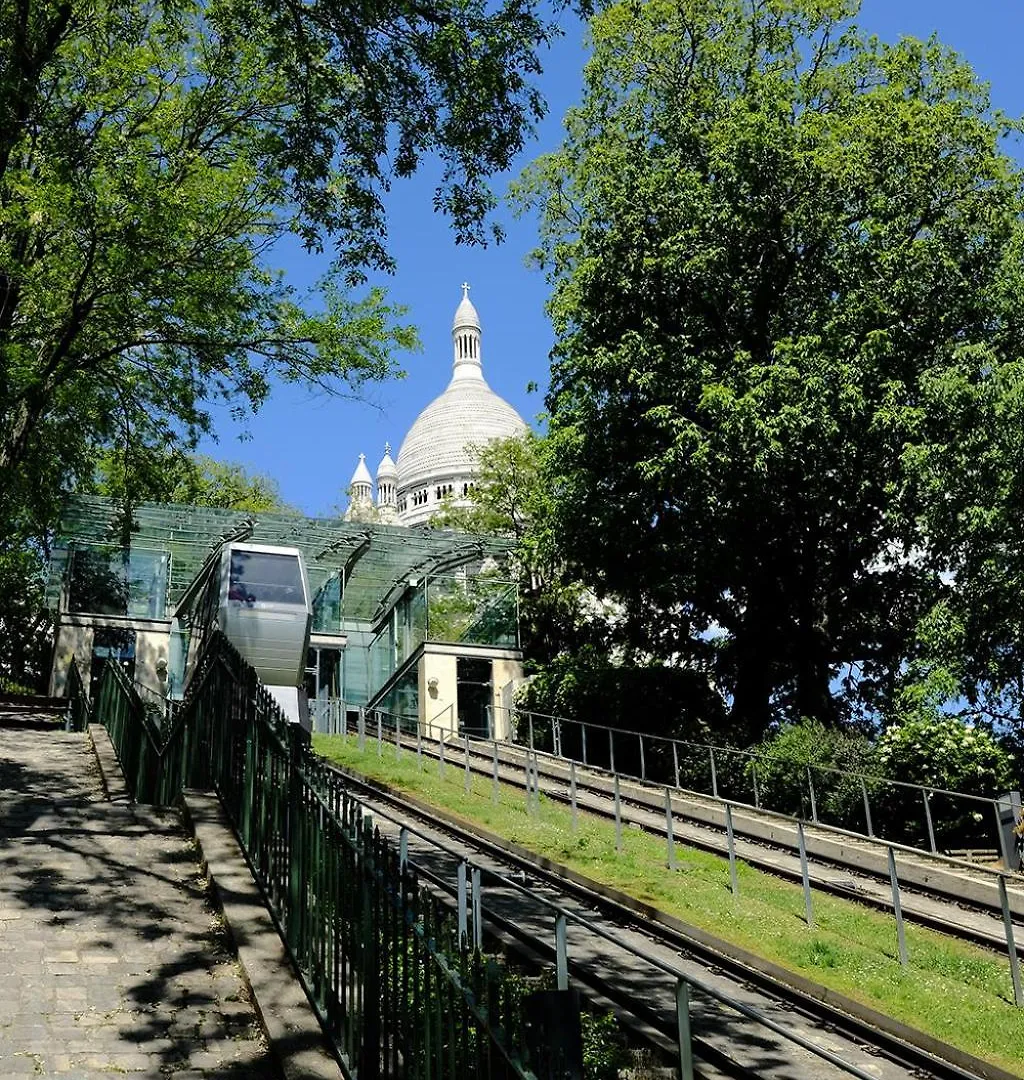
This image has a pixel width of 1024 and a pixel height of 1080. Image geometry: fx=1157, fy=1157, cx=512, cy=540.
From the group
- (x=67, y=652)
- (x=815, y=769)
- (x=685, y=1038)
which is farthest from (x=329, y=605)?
(x=685, y=1038)

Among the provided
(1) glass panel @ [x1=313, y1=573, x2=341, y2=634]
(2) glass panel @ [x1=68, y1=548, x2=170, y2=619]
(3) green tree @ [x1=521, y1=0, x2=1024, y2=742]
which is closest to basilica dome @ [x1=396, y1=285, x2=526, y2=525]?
(1) glass panel @ [x1=313, y1=573, x2=341, y2=634]

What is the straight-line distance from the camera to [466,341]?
13338 centimetres


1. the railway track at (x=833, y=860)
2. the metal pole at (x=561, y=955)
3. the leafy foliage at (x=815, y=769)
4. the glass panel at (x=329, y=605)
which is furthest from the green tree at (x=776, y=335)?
the metal pole at (x=561, y=955)

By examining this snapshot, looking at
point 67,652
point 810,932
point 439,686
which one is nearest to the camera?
point 810,932

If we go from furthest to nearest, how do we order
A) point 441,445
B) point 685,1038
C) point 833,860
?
point 441,445 → point 833,860 → point 685,1038

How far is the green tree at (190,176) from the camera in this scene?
39.4 ft

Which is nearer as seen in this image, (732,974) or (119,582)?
(732,974)

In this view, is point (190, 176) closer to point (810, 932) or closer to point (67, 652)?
point (810, 932)

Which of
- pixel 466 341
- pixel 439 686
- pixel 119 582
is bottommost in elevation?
pixel 439 686

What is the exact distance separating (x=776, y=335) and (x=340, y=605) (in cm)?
1740

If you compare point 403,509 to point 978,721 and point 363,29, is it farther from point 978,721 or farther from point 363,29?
point 363,29

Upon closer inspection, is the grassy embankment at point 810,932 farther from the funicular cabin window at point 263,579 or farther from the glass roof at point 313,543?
the glass roof at point 313,543

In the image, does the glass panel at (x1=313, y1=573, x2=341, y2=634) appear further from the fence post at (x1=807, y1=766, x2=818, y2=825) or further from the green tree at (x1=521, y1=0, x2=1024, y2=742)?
the fence post at (x1=807, y1=766, x2=818, y2=825)

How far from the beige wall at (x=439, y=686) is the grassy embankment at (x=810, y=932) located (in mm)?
16125
